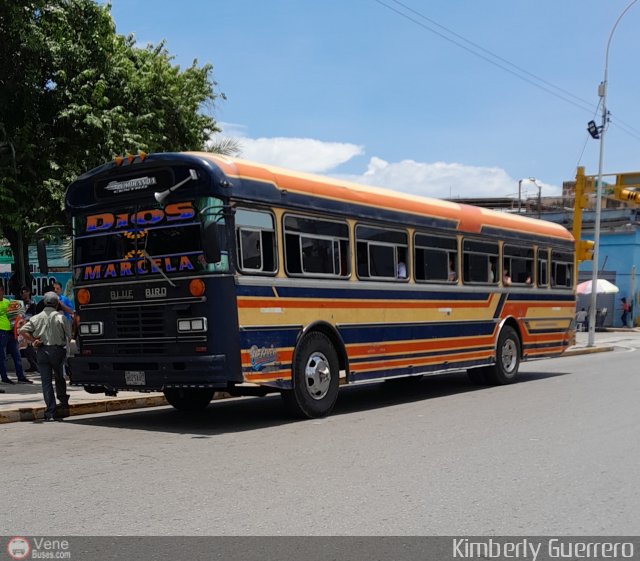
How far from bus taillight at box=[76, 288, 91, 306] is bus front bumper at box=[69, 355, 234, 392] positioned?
718mm

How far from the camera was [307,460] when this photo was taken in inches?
293

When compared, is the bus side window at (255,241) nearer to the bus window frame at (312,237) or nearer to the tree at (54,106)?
the bus window frame at (312,237)

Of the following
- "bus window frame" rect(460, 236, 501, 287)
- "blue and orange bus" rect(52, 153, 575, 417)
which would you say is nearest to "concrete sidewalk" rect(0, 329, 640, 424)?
"blue and orange bus" rect(52, 153, 575, 417)

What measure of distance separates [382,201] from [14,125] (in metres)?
9.42

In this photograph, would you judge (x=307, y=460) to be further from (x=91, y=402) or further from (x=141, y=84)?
(x=141, y=84)

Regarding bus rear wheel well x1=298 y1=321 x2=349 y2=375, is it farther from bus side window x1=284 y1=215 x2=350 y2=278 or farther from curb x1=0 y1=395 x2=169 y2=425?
curb x1=0 y1=395 x2=169 y2=425

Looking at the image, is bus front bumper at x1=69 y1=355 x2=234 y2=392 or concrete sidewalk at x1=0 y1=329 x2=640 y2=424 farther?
concrete sidewalk at x1=0 y1=329 x2=640 y2=424

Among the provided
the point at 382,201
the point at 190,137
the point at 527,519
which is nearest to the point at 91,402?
the point at 382,201

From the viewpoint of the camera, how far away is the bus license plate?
9.55 m

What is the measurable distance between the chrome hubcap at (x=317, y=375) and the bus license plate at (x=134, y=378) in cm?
203

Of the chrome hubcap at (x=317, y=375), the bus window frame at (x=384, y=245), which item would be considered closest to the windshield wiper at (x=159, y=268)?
the chrome hubcap at (x=317, y=375)

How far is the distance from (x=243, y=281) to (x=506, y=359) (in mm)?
7518

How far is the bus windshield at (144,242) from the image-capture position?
363 inches

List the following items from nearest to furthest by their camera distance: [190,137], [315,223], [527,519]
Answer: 1. [527,519]
2. [315,223]
3. [190,137]
